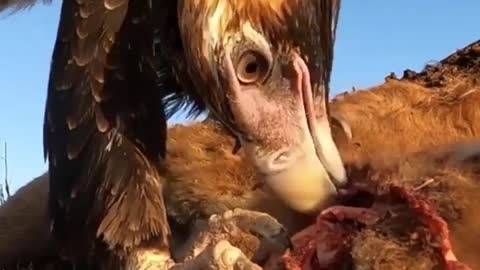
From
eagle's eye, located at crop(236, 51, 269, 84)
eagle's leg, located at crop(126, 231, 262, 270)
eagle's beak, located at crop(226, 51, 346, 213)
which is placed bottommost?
eagle's leg, located at crop(126, 231, 262, 270)

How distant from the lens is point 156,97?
3090mm

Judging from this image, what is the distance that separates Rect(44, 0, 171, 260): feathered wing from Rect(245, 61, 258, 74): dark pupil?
0.22 metres

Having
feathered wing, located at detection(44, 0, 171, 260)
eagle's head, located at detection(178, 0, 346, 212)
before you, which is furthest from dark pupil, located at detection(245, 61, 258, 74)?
feathered wing, located at detection(44, 0, 171, 260)

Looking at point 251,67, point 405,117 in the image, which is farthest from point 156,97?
point 405,117

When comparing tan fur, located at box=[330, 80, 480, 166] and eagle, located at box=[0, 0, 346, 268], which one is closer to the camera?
eagle, located at box=[0, 0, 346, 268]

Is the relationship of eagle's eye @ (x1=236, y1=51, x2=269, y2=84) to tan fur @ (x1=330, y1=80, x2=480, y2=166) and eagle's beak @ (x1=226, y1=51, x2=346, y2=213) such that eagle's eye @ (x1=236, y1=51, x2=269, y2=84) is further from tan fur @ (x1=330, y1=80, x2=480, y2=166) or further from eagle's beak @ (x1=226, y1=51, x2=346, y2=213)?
tan fur @ (x1=330, y1=80, x2=480, y2=166)

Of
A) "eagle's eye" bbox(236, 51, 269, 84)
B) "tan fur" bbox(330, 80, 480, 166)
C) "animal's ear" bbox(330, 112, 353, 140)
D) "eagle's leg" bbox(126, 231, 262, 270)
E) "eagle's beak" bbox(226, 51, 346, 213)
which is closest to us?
"eagle's leg" bbox(126, 231, 262, 270)

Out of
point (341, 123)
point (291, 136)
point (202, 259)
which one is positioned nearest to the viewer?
point (202, 259)

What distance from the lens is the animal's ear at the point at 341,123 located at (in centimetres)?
331

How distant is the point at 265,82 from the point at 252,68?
0.13 ft

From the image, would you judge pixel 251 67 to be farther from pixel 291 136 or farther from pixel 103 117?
pixel 103 117

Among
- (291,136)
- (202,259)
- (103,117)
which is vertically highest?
(103,117)

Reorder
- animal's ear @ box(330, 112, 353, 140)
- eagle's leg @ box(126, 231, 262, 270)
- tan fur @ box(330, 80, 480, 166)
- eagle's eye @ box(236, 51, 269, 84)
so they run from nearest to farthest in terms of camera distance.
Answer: eagle's leg @ box(126, 231, 262, 270)
eagle's eye @ box(236, 51, 269, 84)
tan fur @ box(330, 80, 480, 166)
animal's ear @ box(330, 112, 353, 140)

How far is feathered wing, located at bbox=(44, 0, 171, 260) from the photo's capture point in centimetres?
297
